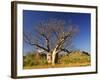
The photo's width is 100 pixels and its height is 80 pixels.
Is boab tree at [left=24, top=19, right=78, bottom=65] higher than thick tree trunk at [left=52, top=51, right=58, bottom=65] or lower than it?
higher

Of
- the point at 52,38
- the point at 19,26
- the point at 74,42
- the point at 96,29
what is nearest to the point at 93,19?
the point at 96,29

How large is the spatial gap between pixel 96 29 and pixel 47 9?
1.84 ft

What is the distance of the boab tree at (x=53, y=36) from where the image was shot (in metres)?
2.26

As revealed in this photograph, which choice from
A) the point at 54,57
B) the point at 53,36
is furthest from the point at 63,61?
the point at 53,36

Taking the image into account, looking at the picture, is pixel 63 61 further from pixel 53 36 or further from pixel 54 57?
pixel 53 36

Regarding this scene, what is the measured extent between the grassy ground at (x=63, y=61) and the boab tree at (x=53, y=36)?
62mm

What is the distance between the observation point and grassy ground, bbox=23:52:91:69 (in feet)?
7.31

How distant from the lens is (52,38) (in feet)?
7.60

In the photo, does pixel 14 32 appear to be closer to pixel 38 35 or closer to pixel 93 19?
pixel 38 35

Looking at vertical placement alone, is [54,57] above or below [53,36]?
below

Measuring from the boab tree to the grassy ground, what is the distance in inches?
2.4

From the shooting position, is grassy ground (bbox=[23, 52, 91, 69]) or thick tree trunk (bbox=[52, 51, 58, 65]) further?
thick tree trunk (bbox=[52, 51, 58, 65])

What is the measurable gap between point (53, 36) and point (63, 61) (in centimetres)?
25

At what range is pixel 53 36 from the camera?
2.32m
